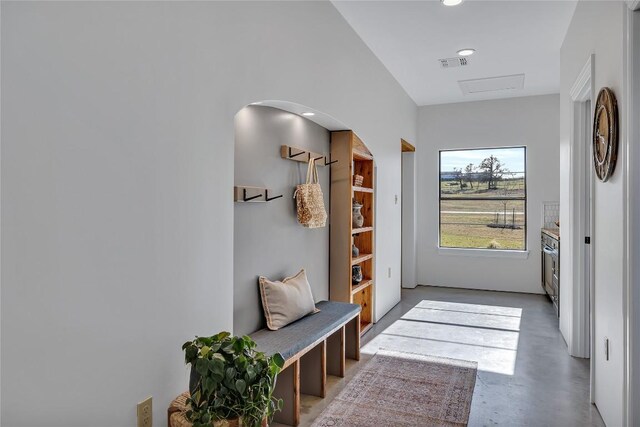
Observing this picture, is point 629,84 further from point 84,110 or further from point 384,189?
point 384,189

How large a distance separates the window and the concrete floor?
0.84m

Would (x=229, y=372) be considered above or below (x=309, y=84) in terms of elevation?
below

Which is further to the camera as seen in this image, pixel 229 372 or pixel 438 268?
pixel 438 268

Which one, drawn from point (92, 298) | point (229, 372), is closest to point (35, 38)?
point (92, 298)

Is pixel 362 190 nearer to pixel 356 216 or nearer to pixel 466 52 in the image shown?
pixel 356 216

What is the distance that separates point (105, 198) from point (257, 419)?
0.94 m

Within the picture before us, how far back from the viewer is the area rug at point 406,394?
2.36 meters

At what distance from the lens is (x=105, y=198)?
1.44 metres

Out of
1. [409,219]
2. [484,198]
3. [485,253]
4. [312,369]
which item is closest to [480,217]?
[484,198]

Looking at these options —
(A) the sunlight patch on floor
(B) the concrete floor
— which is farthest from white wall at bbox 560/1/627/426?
(A) the sunlight patch on floor

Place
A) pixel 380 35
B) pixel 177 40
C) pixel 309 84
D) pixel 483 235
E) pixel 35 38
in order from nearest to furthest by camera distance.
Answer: pixel 35 38
pixel 177 40
pixel 309 84
pixel 380 35
pixel 483 235

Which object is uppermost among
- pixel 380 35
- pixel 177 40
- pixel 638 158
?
pixel 380 35

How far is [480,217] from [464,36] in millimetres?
3074

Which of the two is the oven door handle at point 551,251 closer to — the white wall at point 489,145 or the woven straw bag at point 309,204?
the white wall at point 489,145
